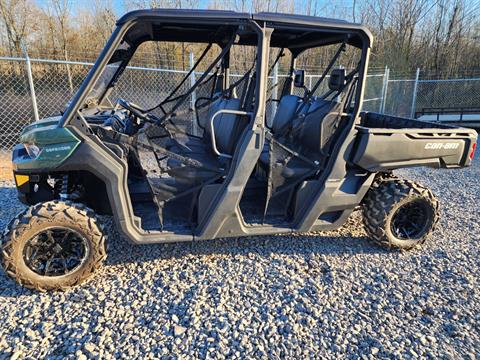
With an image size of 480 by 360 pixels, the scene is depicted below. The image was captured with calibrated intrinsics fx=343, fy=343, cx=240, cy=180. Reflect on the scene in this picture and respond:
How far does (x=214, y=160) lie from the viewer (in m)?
3.14

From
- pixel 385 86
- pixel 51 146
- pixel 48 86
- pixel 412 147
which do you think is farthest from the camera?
pixel 385 86

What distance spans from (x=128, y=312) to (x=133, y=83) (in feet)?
22.3

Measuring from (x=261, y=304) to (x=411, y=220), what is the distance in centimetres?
200

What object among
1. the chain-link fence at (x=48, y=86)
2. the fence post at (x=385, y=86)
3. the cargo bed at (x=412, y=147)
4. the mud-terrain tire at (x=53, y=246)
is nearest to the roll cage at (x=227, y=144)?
the cargo bed at (x=412, y=147)

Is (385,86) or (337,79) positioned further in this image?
(385,86)

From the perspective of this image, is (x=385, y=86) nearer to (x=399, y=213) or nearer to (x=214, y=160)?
(x=399, y=213)

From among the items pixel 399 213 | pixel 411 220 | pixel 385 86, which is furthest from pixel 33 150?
pixel 385 86

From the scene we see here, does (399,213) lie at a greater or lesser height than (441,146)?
lesser

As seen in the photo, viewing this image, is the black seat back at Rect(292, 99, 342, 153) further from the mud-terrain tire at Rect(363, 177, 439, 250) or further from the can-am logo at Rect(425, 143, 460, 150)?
the can-am logo at Rect(425, 143, 460, 150)

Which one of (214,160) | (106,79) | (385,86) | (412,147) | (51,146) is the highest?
(106,79)

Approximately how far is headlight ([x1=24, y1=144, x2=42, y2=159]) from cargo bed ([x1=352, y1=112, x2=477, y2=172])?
2650 mm

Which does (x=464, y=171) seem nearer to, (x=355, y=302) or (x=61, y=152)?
(x=355, y=302)

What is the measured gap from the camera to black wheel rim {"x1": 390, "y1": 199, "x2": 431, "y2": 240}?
3516 millimetres

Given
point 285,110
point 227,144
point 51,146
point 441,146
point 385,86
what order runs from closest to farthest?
point 51,146, point 227,144, point 441,146, point 285,110, point 385,86
